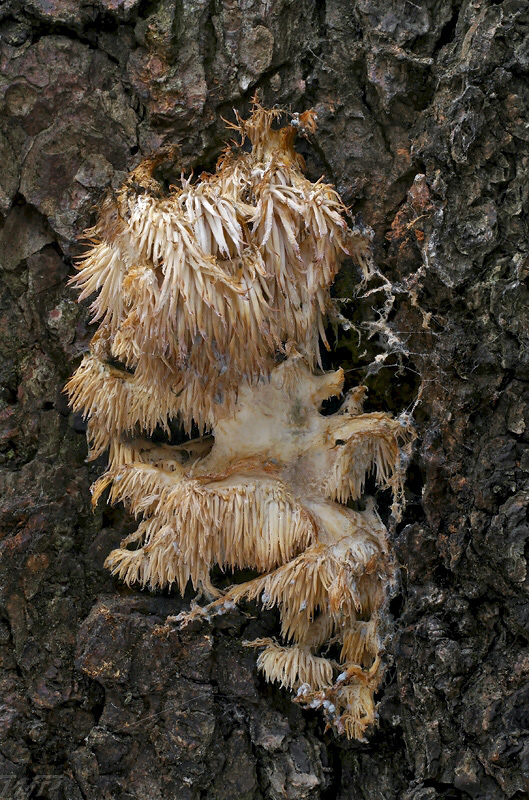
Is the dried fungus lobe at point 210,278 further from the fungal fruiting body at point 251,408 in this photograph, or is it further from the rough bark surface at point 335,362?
the rough bark surface at point 335,362

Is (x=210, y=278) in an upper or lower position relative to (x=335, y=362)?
upper

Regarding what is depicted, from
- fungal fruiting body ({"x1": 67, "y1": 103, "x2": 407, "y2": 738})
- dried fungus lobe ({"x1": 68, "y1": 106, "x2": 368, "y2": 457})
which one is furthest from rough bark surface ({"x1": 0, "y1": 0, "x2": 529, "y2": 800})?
dried fungus lobe ({"x1": 68, "y1": 106, "x2": 368, "y2": 457})

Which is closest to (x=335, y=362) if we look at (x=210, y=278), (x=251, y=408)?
(x=251, y=408)

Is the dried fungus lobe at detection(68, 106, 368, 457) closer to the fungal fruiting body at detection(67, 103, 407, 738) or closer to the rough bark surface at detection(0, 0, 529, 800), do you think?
the fungal fruiting body at detection(67, 103, 407, 738)

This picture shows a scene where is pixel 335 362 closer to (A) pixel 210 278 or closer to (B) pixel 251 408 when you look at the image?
(B) pixel 251 408

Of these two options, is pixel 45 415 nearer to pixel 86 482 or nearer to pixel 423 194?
pixel 86 482

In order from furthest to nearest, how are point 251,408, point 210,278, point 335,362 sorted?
point 335,362, point 251,408, point 210,278
